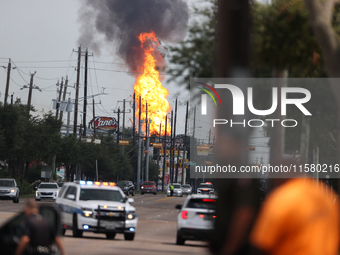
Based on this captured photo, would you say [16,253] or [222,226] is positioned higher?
[222,226]

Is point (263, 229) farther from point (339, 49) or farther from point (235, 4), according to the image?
point (339, 49)

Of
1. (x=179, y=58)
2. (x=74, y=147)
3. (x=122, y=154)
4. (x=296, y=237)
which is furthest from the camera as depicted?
(x=122, y=154)

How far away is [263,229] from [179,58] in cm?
1401

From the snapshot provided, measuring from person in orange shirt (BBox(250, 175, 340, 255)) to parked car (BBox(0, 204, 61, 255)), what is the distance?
159 inches

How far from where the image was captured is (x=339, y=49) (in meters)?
11.3

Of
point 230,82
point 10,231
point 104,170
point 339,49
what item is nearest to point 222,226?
point 230,82

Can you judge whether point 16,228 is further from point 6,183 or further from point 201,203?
point 6,183

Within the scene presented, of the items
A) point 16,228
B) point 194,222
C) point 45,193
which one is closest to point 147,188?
point 45,193

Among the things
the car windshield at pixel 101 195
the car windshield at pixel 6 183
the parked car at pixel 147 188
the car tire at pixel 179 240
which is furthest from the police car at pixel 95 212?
the parked car at pixel 147 188

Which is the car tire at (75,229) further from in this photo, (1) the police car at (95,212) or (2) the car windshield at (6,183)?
(2) the car windshield at (6,183)

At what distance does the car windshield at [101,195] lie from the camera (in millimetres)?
19781

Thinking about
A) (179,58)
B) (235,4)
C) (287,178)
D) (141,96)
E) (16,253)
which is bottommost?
(16,253)

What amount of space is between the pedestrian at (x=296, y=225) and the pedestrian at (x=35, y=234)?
404cm

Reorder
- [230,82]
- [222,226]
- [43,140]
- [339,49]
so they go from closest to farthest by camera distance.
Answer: [222,226], [230,82], [339,49], [43,140]
